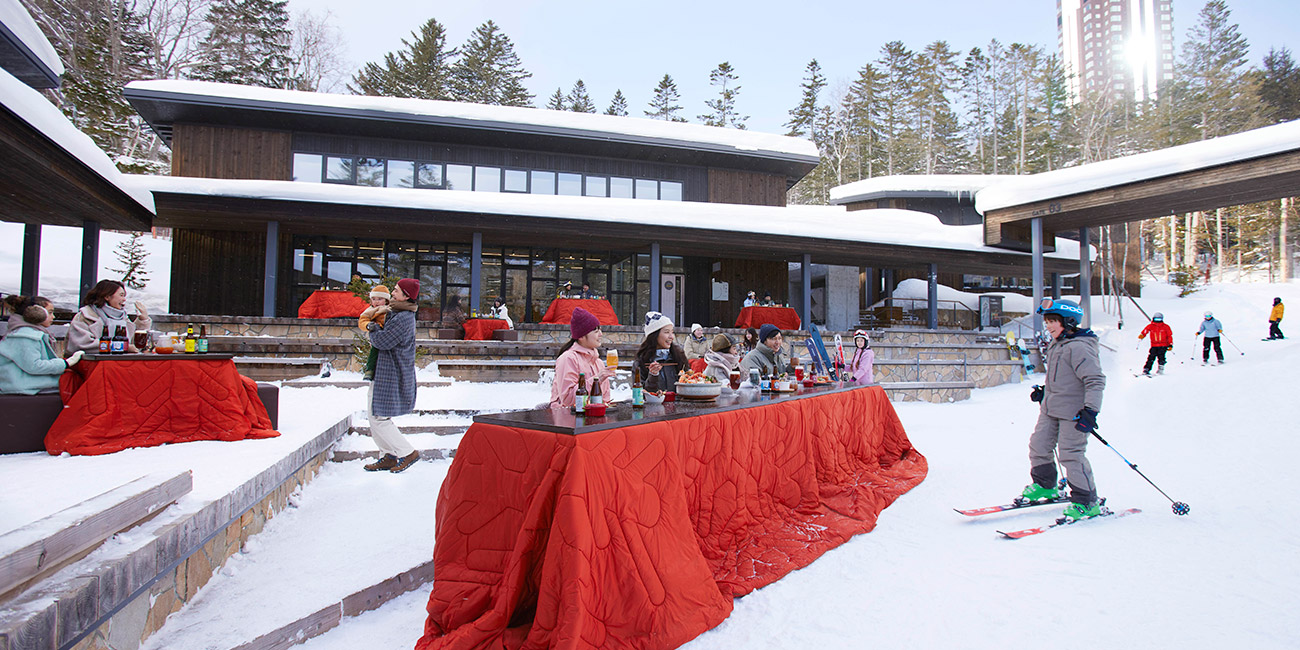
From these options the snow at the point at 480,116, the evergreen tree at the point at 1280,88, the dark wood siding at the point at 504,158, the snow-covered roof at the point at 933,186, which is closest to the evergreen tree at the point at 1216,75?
the evergreen tree at the point at 1280,88

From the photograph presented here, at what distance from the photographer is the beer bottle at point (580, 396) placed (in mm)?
2883

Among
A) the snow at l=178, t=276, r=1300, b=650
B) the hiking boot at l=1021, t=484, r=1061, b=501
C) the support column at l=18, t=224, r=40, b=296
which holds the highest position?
the support column at l=18, t=224, r=40, b=296

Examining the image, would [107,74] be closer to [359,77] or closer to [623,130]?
[359,77]

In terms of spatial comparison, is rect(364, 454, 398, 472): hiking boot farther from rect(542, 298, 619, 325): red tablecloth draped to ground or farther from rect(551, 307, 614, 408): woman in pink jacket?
rect(542, 298, 619, 325): red tablecloth draped to ground

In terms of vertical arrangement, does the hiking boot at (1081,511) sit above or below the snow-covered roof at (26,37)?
below

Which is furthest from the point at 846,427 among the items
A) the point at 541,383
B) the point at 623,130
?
the point at 623,130

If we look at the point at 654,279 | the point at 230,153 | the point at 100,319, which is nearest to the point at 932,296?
the point at 654,279

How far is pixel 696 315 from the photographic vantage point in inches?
674

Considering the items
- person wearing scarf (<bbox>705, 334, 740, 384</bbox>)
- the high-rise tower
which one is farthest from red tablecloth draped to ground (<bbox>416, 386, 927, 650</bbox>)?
the high-rise tower

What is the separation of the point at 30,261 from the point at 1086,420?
49.2ft

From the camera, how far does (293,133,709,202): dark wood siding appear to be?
587 inches

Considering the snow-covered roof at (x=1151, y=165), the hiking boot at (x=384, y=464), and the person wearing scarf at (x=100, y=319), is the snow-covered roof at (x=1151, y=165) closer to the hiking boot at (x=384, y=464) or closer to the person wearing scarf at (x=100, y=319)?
the hiking boot at (x=384, y=464)

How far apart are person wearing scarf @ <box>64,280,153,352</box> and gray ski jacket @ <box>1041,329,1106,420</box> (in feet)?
24.1

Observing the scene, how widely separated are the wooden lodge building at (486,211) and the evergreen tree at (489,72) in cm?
1611
